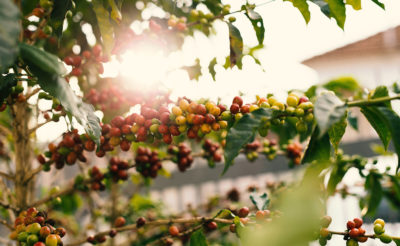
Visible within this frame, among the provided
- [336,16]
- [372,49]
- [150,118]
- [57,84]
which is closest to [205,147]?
[150,118]

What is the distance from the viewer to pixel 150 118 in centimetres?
67

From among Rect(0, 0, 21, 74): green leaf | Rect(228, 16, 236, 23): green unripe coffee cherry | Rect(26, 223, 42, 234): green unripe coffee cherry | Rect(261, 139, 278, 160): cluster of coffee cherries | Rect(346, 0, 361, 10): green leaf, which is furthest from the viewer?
Rect(261, 139, 278, 160): cluster of coffee cherries

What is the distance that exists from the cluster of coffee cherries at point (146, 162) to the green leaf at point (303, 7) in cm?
58

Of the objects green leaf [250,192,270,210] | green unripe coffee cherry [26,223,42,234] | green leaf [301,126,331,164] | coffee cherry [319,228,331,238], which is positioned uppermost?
green leaf [301,126,331,164]

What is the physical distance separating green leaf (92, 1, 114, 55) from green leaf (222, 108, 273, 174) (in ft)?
1.25

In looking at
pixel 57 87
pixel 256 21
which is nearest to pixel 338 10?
pixel 256 21

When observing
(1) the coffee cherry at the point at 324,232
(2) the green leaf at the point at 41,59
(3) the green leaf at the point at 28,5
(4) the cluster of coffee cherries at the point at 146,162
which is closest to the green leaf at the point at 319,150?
(1) the coffee cherry at the point at 324,232

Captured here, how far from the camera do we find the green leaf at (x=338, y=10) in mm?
633

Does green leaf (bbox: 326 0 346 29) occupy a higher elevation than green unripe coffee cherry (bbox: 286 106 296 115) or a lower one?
higher

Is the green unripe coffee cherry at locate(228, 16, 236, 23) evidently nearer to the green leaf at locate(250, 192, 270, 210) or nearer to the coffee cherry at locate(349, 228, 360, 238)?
the green leaf at locate(250, 192, 270, 210)

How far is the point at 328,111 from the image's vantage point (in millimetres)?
401

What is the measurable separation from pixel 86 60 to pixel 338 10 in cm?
65

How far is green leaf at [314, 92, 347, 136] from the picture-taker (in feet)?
1.24

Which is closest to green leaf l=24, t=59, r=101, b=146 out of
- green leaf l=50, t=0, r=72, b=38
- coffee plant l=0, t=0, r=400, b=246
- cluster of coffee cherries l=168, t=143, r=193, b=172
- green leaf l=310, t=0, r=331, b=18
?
coffee plant l=0, t=0, r=400, b=246
